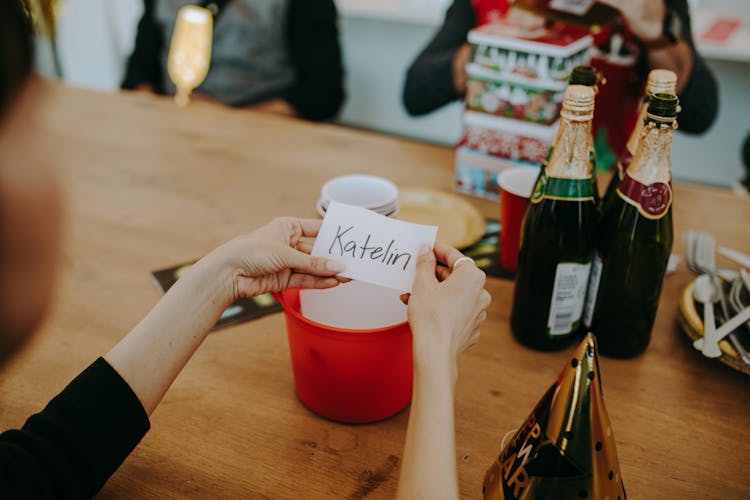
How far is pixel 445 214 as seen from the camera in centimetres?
105

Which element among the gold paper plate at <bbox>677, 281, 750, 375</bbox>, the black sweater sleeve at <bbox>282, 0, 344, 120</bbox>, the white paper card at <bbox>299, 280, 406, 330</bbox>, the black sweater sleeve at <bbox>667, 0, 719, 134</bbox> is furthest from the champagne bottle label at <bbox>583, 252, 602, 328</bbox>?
the black sweater sleeve at <bbox>282, 0, 344, 120</bbox>

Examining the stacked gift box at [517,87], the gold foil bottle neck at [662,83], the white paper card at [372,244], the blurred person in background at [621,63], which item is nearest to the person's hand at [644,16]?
the blurred person in background at [621,63]

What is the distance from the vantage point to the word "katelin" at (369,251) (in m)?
0.66

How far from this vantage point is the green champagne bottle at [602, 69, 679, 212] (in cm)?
65

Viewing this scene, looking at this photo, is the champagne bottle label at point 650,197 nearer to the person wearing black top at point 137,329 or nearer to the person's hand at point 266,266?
the person wearing black top at point 137,329

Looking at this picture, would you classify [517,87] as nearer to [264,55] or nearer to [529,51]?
[529,51]

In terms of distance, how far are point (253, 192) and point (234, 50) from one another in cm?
107

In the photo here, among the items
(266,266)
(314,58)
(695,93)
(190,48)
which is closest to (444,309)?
(266,266)

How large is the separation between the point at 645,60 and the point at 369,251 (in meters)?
1.09

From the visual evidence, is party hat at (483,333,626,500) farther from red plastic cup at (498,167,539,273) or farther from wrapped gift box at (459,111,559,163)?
wrapped gift box at (459,111,559,163)

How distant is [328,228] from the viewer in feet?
2.24

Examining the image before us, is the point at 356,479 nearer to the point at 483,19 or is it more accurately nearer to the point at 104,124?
the point at 104,124

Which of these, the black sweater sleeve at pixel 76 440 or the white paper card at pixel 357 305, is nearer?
the black sweater sleeve at pixel 76 440

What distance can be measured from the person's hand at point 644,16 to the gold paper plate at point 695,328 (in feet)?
2.26
